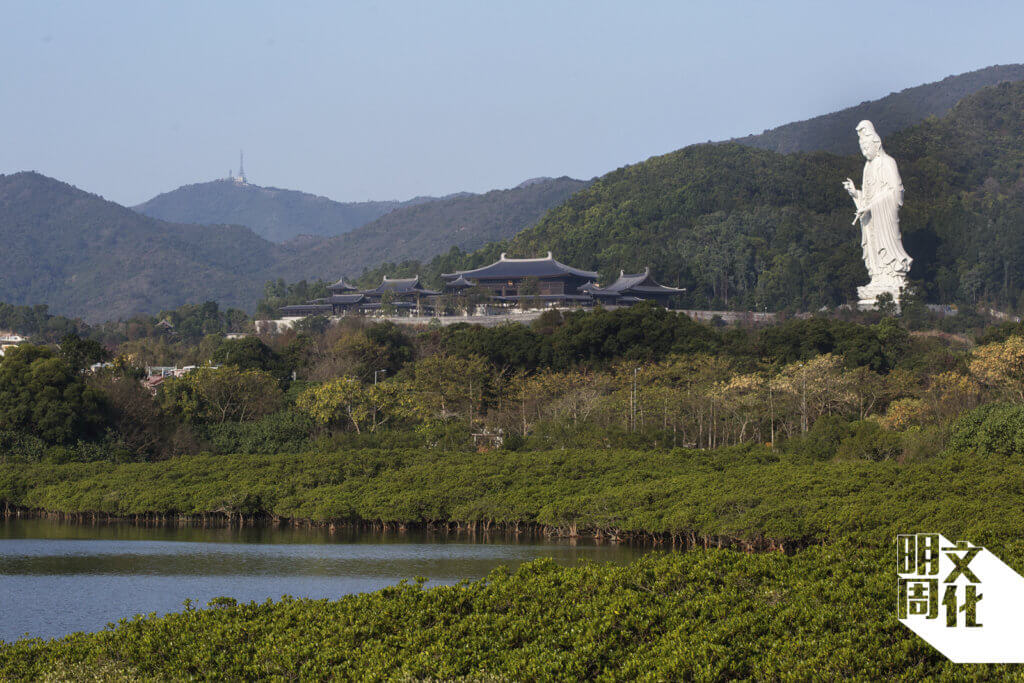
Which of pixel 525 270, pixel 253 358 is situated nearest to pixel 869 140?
pixel 525 270

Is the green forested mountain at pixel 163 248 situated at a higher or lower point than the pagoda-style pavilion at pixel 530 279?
higher

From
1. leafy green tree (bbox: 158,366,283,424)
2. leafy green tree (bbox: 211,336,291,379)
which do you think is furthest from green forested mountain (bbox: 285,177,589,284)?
leafy green tree (bbox: 158,366,283,424)

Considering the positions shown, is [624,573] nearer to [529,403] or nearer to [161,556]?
[161,556]

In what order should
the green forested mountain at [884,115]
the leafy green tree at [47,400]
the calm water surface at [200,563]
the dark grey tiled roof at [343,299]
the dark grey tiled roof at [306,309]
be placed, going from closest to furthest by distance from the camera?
1. the calm water surface at [200,563]
2. the leafy green tree at [47,400]
3. the dark grey tiled roof at [343,299]
4. the dark grey tiled roof at [306,309]
5. the green forested mountain at [884,115]

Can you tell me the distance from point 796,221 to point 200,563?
60337 mm

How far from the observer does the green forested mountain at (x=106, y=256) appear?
11944 cm

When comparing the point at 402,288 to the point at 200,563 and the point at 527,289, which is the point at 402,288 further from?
the point at 200,563

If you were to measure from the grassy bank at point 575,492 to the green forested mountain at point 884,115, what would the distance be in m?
75.4

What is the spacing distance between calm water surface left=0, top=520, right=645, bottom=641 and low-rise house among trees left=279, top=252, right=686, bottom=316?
128 ft

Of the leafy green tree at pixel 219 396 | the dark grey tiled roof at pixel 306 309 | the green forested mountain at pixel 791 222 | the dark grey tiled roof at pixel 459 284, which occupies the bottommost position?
the leafy green tree at pixel 219 396

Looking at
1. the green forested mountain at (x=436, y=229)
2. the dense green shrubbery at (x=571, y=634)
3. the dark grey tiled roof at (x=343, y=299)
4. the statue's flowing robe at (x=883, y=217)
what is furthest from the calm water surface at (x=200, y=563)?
the green forested mountain at (x=436, y=229)

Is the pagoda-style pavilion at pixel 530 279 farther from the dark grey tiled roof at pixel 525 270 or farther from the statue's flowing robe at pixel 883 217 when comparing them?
the statue's flowing robe at pixel 883 217

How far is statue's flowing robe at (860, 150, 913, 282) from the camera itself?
174 feet

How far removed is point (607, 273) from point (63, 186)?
9649 cm
